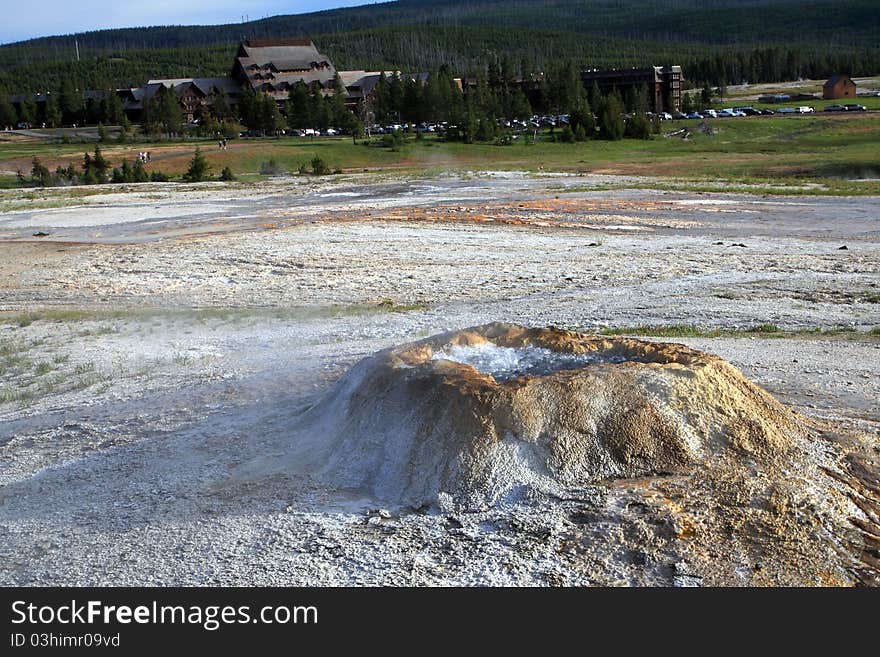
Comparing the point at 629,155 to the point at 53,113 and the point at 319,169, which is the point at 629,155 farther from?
the point at 53,113

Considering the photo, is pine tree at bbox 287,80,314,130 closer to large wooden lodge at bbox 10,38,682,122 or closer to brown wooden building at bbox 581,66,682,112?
large wooden lodge at bbox 10,38,682,122

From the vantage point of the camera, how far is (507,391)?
7586 millimetres

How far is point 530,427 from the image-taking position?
7.42 meters

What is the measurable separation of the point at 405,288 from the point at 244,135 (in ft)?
238

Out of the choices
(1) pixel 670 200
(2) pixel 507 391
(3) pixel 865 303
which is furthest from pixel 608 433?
(1) pixel 670 200

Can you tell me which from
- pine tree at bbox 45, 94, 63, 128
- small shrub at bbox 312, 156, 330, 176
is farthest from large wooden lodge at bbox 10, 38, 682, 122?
small shrub at bbox 312, 156, 330, 176

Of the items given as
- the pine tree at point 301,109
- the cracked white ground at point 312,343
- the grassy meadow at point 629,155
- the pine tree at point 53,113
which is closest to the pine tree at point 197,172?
the grassy meadow at point 629,155

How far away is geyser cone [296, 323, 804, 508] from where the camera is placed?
7297 millimetres

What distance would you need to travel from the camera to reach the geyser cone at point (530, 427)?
730 cm

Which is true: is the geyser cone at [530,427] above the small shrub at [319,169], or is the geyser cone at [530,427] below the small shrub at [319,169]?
below

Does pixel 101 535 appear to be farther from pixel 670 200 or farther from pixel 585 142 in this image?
pixel 585 142

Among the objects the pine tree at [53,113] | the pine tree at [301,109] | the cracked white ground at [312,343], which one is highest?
the pine tree at [53,113]

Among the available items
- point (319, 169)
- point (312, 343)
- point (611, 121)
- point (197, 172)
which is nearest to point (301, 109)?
point (611, 121)

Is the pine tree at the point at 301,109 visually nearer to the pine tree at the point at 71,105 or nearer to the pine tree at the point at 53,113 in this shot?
the pine tree at the point at 71,105
